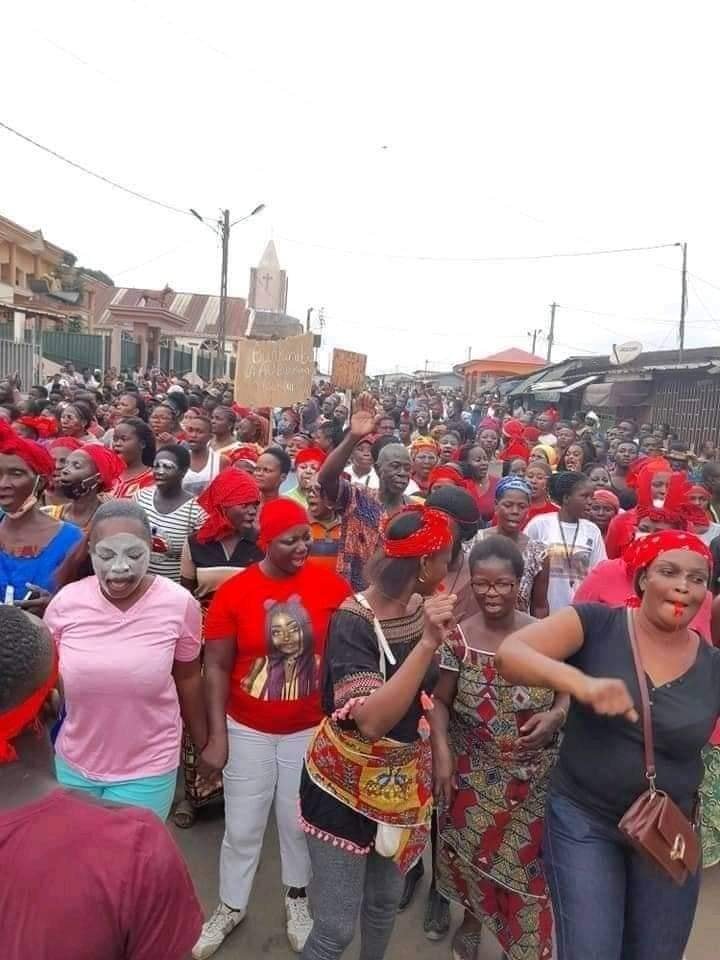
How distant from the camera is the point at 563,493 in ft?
15.5

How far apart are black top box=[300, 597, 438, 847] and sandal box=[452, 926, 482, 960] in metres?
0.93

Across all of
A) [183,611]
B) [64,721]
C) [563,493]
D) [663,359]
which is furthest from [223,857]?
[663,359]

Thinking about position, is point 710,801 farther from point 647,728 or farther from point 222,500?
point 222,500

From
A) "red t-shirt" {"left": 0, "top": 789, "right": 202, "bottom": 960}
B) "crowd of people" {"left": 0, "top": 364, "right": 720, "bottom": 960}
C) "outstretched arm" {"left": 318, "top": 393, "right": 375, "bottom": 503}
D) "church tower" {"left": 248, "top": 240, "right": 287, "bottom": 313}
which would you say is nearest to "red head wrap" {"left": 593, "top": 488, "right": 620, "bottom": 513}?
"crowd of people" {"left": 0, "top": 364, "right": 720, "bottom": 960}

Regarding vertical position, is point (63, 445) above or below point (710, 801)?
above

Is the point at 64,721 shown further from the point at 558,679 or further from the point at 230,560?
the point at 558,679

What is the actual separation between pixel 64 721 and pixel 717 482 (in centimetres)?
496

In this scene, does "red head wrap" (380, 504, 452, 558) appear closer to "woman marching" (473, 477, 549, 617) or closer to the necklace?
"woman marching" (473, 477, 549, 617)

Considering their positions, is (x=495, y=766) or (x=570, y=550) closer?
(x=495, y=766)

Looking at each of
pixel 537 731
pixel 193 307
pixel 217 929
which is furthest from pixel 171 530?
pixel 193 307

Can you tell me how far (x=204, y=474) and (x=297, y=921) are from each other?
12.6 ft

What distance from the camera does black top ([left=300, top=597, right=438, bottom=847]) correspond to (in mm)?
2232

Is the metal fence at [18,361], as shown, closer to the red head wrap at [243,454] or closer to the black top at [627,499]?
the red head wrap at [243,454]

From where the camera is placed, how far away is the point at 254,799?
2.90 m
